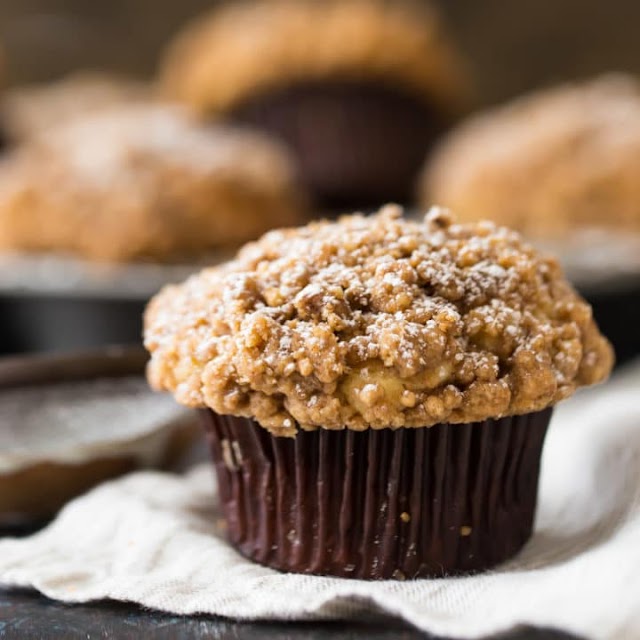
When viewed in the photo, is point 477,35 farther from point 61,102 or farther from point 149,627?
point 149,627

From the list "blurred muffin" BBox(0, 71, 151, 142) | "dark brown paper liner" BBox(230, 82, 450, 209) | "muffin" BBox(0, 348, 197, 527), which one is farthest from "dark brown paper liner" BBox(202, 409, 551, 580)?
"blurred muffin" BBox(0, 71, 151, 142)

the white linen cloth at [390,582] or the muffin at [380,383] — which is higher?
the muffin at [380,383]

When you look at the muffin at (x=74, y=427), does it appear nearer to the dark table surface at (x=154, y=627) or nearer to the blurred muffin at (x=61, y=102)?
the dark table surface at (x=154, y=627)

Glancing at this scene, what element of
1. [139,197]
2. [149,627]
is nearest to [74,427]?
[149,627]

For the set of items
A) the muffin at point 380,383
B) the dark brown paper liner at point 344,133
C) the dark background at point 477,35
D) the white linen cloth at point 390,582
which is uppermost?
the dark background at point 477,35

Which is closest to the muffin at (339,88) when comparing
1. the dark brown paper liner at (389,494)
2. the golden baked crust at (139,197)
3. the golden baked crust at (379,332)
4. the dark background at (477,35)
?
the golden baked crust at (139,197)

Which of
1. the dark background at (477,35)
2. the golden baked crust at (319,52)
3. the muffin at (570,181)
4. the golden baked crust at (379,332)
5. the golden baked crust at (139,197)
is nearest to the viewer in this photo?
the golden baked crust at (379,332)

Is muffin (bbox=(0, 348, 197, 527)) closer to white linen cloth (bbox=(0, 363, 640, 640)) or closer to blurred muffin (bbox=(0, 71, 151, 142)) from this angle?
white linen cloth (bbox=(0, 363, 640, 640))
